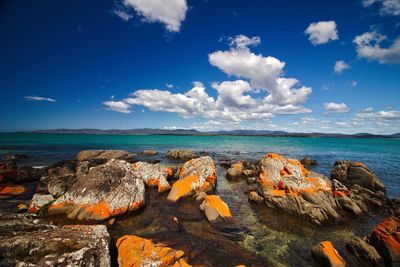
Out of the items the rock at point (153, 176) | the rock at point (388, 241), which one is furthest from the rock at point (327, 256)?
the rock at point (153, 176)

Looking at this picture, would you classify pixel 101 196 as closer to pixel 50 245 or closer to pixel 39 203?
pixel 39 203

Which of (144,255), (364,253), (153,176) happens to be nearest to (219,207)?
(144,255)

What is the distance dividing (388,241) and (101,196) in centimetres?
1339

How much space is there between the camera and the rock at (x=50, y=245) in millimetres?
4680

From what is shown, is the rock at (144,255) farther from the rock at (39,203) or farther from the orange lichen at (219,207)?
the rock at (39,203)

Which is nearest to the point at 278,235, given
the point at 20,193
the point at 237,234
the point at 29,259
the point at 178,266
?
the point at 237,234

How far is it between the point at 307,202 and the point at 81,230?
12.2 metres

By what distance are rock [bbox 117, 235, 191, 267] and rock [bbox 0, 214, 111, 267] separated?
3.04ft

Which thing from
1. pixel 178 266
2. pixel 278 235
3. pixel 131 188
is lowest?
pixel 278 235

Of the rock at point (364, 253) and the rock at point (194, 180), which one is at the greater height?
the rock at point (194, 180)

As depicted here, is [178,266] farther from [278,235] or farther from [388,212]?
[388,212]

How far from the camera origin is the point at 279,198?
40.0 feet

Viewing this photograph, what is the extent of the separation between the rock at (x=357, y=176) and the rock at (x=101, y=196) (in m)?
20.6

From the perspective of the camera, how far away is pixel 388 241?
706 cm
